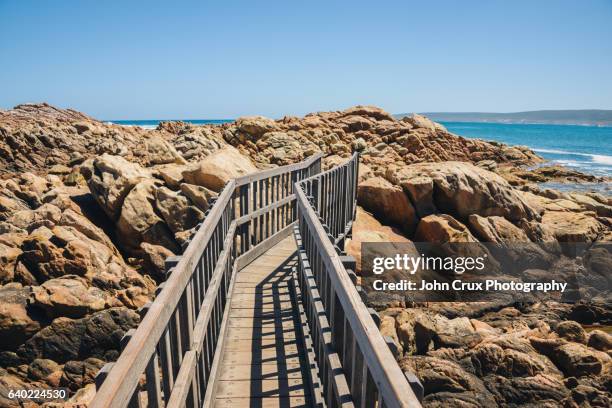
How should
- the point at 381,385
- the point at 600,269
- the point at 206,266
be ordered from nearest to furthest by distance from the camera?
the point at 381,385
the point at 206,266
the point at 600,269

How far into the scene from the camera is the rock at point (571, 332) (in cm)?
913

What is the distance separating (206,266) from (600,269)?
14724mm

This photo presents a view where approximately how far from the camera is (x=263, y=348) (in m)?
4.89

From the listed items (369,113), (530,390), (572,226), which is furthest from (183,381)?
(369,113)

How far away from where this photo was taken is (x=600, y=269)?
14.2 m

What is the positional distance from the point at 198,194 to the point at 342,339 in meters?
8.86

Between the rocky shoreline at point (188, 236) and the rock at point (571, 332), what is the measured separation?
35 millimetres

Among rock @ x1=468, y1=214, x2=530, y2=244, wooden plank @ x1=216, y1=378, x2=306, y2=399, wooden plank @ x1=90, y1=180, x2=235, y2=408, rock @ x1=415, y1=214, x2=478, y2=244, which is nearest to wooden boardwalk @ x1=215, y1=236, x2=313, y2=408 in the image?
wooden plank @ x1=216, y1=378, x2=306, y2=399

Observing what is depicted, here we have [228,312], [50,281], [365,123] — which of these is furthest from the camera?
[365,123]

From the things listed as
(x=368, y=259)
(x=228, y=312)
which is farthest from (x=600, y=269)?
(x=228, y=312)

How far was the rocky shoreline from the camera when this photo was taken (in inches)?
301

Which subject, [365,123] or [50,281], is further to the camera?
[365,123]

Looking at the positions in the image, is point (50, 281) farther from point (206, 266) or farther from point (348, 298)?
A: point (348, 298)

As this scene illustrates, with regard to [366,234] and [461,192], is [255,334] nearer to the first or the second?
[366,234]
